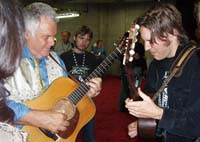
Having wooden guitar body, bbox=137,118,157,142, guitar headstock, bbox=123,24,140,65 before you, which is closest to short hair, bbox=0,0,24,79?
guitar headstock, bbox=123,24,140,65

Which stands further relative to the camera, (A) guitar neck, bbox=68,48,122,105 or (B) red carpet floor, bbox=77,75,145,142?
(B) red carpet floor, bbox=77,75,145,142

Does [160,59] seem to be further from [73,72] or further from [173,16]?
[73,72]

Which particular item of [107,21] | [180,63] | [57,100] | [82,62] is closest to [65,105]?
[57,100]

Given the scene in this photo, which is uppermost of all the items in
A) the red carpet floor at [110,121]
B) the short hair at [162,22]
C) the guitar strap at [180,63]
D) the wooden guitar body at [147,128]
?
the short hair at [162,22]

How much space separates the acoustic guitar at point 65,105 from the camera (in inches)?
98.3

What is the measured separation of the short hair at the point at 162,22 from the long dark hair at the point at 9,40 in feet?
4.16

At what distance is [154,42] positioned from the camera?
7.33ft

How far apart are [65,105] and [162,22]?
37.6 inches

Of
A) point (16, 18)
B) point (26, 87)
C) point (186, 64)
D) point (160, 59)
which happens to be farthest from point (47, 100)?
point (16, 18)

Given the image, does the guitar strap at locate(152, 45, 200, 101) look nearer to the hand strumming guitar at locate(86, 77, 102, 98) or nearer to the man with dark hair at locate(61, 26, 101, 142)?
the hand strumming guitar at locate(86, 77, 102, 98)

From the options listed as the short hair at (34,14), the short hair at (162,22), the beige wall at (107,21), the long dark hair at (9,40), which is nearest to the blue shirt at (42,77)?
the short hair at (34,14)

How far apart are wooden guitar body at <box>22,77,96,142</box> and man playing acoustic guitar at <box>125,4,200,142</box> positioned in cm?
63

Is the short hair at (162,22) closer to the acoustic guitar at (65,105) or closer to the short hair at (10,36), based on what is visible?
the acoustic guitar at (65,105)

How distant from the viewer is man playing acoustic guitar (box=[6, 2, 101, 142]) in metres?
2.41
